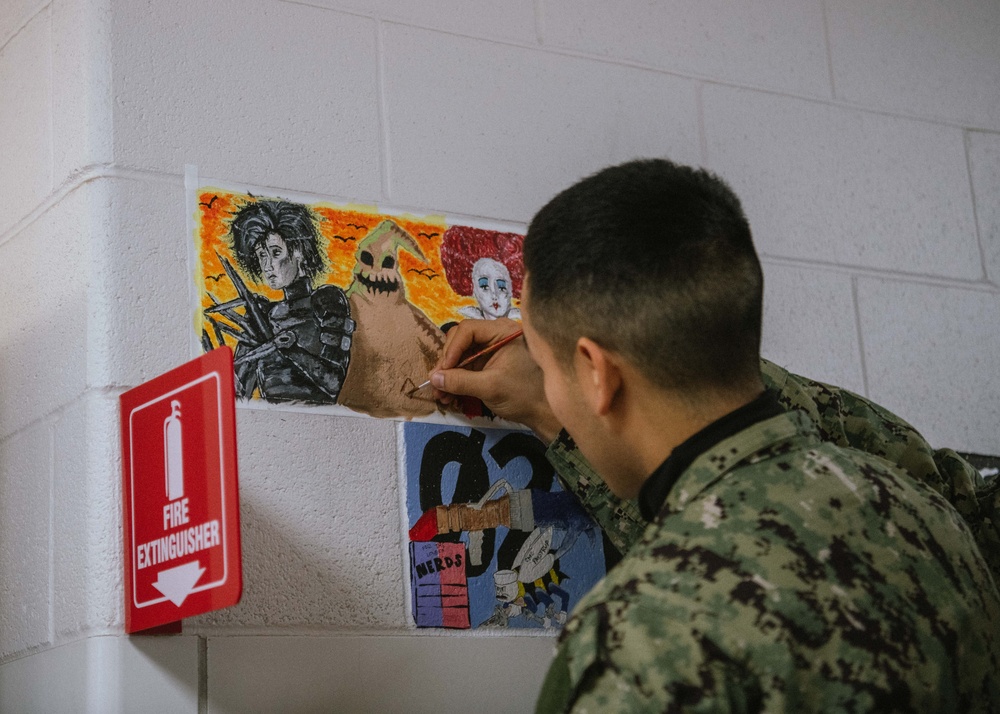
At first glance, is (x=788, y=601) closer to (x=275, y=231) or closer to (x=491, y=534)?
(x=491, y=534)

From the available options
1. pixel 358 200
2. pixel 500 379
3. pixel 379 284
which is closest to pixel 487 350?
pixel 500 379

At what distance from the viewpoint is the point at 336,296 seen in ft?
5.32

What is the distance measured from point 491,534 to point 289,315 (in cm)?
40

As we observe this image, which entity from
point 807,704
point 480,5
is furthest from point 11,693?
point 480,5

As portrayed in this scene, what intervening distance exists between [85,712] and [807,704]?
84 cm

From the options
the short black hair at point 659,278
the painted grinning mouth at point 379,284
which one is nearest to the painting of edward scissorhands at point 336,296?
the painted grinning mouth at point 379,284

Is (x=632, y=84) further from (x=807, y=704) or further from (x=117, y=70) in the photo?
(x=807, y=704)

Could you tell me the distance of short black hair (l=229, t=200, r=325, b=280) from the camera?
1.57 metres

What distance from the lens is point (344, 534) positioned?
154 centimetres

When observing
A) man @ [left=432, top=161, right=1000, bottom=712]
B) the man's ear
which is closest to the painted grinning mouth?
man @ [left=432, top=161, right=1000, bottom=712]

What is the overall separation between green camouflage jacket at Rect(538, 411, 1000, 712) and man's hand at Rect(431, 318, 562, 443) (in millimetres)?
558

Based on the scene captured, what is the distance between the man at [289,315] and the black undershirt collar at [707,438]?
0.58 meters

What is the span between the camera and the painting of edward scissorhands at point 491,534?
1576mm

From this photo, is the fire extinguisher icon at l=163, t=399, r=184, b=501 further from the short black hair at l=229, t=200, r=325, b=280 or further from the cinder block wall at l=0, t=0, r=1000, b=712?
the short black hair at l=229, t=200, r=325, b=280
